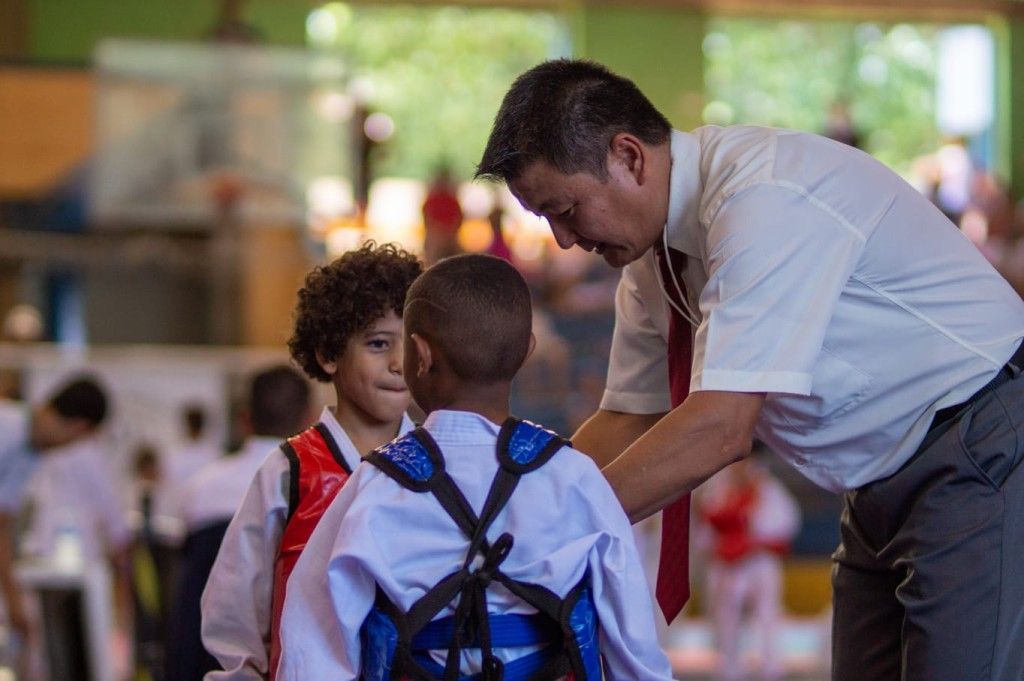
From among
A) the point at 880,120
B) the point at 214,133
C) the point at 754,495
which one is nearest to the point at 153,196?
the point at 214,133

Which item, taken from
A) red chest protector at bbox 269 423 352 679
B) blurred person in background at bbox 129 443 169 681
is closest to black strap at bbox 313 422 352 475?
red chest protector at bbox 269 423 352 679

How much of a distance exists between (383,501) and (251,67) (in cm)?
1112

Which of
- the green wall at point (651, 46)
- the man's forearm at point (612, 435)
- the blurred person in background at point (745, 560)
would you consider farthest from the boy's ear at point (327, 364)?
the green wall at point (651, 46)

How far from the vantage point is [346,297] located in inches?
101

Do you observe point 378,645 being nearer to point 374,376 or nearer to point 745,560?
point 374,376

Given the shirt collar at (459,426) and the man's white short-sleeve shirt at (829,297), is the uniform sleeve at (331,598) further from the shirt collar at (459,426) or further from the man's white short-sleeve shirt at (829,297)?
the man's white short-sleeve shirt at (829,297)

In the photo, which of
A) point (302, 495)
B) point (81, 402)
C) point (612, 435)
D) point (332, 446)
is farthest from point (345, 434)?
point (81, 402)

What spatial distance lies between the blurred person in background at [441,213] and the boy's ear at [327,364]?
426 inches

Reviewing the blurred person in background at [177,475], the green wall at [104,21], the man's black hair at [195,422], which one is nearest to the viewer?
the blurred person in background at [177,475]

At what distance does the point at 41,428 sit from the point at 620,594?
4.09 meters

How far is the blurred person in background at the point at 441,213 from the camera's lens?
13.6m

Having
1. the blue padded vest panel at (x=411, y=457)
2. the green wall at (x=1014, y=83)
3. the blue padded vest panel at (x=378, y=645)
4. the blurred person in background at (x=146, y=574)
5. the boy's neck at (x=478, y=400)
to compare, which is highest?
the green wall at (x=1014, y=83)

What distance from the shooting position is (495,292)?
79.1 inches

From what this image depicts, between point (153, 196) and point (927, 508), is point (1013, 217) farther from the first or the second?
point (927, 508)
